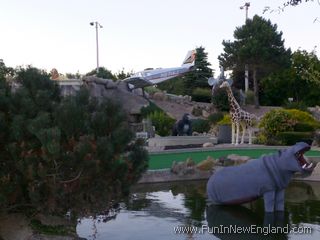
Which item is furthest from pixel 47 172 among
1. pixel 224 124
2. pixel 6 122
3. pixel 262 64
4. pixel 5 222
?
pixel 262 64

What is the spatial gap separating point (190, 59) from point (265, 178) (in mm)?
36677

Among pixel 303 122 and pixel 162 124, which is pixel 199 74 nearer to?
pixel 162 124

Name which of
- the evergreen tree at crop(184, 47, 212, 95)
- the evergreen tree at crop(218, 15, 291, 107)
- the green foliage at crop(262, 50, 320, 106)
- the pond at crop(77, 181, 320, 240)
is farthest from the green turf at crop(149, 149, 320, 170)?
the evergreen tree at crop(184, 47, 212, 95)

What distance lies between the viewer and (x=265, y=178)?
28.5ft

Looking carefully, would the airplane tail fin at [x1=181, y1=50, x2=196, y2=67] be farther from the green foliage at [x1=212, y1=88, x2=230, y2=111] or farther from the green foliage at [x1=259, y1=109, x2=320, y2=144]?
the green foliage at [x1=259, y1=109, x2=320, y2=144]

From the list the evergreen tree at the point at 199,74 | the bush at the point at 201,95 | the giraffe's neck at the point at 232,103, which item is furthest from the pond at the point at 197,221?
the evergreen tree at the point at 199,74

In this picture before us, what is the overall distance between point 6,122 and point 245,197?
4.50 metres

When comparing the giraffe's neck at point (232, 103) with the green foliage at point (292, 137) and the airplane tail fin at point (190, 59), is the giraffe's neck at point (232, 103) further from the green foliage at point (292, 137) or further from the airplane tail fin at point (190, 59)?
the airplane tail fin at point (190, 59)

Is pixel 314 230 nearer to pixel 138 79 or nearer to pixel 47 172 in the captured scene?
pixel 47 172

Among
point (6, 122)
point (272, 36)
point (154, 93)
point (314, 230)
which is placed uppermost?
point (272, 36)

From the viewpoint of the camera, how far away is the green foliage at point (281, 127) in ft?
63.6

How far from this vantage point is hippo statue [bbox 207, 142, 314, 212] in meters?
8.59

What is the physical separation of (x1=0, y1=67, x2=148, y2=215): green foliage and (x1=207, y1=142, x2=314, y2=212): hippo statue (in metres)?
2.89

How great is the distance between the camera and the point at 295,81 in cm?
4341
